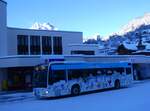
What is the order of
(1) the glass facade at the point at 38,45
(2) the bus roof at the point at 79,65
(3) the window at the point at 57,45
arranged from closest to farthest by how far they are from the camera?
(2) the bus roof at the point at 79,65 → (1) the glass facade at the point at 38,45 → (3) the window at the point at 57,45

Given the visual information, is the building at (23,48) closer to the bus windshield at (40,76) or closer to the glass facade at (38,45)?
the glass facade at (38,45)

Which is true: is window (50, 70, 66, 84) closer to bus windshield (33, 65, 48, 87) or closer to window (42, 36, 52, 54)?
bus windshield (33, 65, 48, 87)

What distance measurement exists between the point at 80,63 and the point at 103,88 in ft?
13.0

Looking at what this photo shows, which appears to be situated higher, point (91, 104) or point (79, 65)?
point (79, 65)

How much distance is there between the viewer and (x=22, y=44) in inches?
2108

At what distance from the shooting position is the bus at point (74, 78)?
27.5 meters

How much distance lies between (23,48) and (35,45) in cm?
231

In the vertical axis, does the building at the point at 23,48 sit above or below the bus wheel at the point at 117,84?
above

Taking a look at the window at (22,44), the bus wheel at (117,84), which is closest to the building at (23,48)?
the window at (22,44)

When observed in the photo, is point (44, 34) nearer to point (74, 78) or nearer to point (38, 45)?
point (38, 45)

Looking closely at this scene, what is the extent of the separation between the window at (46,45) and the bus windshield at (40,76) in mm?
27714

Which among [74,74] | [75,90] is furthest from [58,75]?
[75,90]

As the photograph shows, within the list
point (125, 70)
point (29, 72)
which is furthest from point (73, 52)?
point (125, 70)

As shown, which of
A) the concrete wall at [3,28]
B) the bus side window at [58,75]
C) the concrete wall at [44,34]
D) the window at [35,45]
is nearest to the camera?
the bus side window at [58,75]
